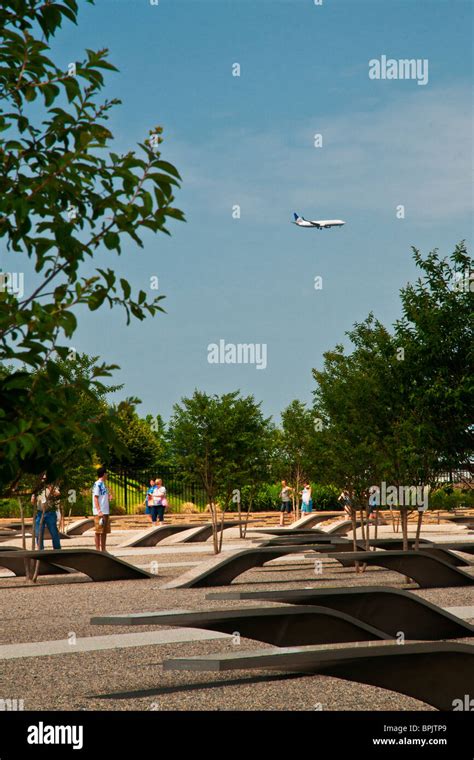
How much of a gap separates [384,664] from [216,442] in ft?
59.8

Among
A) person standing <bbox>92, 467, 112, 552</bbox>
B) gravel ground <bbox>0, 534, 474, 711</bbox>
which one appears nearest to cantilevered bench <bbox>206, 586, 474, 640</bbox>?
gravel ground <bbox>0, 534, 474, 711</bbox>

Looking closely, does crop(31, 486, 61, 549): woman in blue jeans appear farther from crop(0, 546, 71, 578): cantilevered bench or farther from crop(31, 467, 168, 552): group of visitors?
crop(0, 546, 71, 578): cantilevered bench

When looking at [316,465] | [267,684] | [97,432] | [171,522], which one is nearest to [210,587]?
[316,465]

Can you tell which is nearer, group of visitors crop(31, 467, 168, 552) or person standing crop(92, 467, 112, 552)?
group of visitors crop(31, 467, 168, 552)

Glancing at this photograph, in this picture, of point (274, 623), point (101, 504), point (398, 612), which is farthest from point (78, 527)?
point (274, 623)

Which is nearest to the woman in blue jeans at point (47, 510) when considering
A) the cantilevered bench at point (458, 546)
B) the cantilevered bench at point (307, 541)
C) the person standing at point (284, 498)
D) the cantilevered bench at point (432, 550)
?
the cantilevered bench at point (307, 541)

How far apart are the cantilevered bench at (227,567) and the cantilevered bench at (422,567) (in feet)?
3.72

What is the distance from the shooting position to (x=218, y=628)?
754 centimetres

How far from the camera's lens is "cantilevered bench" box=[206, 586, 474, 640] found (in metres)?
9.34

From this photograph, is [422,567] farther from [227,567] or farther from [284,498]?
[284,498]

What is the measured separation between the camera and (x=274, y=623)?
7.97 metres

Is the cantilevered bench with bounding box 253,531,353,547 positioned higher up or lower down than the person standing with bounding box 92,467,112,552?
lower down

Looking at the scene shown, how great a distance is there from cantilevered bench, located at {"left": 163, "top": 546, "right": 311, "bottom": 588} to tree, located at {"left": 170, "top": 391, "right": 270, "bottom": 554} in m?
7.63
